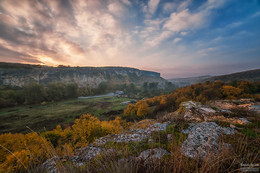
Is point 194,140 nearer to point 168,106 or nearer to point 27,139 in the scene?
point 27,139

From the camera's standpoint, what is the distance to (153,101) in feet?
140

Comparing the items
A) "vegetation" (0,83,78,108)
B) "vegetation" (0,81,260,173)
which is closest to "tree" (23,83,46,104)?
"vegetation" (0,83,78,108)

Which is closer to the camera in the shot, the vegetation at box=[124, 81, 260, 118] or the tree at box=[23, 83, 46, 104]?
the vegetation at box=[124, 81, 260, 118]

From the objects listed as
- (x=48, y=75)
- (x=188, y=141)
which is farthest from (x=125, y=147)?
(x=48, y=75)

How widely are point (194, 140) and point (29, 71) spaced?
155049mm

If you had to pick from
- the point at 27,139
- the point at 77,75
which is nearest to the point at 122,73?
the point at 77,75

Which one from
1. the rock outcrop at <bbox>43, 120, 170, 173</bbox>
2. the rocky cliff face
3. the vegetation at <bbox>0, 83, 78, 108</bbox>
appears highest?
the rocky cliff face

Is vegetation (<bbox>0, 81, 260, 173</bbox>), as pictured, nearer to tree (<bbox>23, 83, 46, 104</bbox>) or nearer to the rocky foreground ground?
the rocky foreground ground

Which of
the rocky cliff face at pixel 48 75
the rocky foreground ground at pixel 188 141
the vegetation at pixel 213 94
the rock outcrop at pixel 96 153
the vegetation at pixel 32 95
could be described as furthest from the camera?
the rocky cliff face at pixel 48 75

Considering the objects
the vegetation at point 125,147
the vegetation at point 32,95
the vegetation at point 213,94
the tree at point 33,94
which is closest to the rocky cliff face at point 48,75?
the vegetation at point 32,95

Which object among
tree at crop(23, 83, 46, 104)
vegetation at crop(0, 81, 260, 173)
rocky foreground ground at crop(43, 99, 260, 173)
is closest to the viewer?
vegetation at crop(0, 81, 260, 173)

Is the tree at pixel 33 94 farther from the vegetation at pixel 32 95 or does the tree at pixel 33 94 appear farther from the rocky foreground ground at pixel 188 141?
the rocky foreground ground at pixel 188 141

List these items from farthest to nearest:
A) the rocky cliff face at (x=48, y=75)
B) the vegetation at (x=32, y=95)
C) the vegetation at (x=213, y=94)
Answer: the rocky cliff face at (x=48, y=75), the vegetation at (x=32, y=95), the vegetation at (x=213, y=94)

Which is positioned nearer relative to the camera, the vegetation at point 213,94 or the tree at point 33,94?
the vegetation at point 213,94
